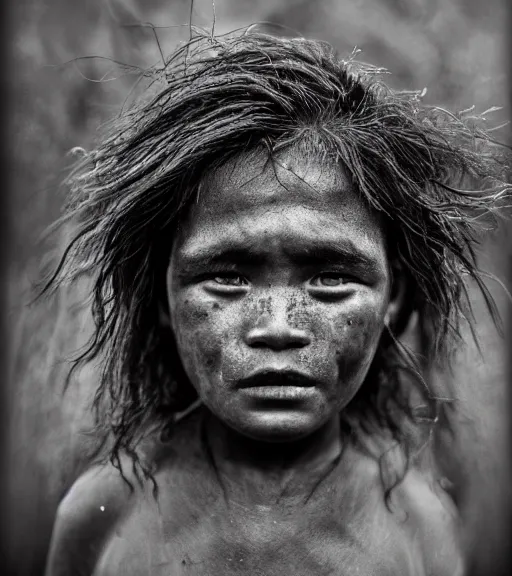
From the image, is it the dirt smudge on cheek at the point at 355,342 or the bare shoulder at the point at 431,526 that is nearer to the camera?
the dirt smudge on cheek at the point at 355,342

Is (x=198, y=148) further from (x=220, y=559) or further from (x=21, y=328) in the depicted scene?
(x=21, y=328)

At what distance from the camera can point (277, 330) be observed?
961 millimetres

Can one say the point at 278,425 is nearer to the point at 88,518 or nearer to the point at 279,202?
the point at 279,202

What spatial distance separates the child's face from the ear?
13 centimetres

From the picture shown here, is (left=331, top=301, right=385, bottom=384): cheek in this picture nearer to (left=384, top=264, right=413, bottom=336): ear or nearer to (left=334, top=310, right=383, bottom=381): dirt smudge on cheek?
(left=334, top=310, right=383, bottom=381): dirt smudge on cheek

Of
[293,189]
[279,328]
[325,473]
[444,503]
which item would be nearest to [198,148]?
[293,189]

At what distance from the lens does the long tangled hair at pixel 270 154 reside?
103 centimetres

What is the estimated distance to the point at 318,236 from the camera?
3.25ft

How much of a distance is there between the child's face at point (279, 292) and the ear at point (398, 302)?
127mm

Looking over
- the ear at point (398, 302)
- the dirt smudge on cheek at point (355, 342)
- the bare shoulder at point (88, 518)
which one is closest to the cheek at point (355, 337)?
the dirt smudge on cheek at point (355, 342)

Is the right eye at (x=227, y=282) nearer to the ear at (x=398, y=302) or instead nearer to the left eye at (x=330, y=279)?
the left eye at (x=330, y=279)

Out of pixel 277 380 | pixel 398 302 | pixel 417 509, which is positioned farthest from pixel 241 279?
pixel 417 509

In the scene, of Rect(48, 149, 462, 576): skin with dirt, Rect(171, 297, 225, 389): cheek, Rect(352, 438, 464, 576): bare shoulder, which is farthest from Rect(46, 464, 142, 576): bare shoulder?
Rect(352, 438, 464, 576): bare shoulder

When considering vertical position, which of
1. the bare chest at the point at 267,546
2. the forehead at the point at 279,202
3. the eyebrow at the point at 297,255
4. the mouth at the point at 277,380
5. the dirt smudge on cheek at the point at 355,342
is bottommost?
the bare chest at the point at 267,546
